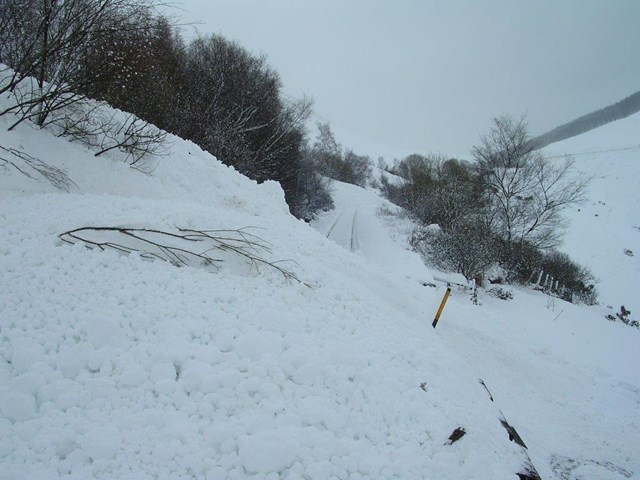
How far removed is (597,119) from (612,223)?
96703 millimetres

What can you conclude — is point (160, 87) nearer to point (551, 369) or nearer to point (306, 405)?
point (306, 405)

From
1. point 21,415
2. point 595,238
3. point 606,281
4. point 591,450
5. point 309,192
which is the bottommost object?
point 21,415

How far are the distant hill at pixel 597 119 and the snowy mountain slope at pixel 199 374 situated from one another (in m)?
112

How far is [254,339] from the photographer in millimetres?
3938

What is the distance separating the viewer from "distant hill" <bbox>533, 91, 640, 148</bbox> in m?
95.1

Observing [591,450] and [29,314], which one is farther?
[591,450]

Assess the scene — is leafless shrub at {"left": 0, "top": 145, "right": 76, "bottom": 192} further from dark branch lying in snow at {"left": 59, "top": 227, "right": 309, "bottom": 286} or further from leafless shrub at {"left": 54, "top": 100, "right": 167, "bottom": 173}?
dark branch lying in snow at {"left": 59, "top": 227, "right": 309, "bottom": 286}

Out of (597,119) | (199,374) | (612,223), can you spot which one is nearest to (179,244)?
(199,374)

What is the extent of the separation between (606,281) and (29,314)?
31.7 meters

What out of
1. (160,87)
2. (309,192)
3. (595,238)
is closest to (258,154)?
(160,87)

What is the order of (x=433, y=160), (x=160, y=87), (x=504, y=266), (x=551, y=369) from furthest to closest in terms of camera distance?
(x=433, y=160) → (x=504, y=266) → (x=160, y=87) → (x=551, y=369)

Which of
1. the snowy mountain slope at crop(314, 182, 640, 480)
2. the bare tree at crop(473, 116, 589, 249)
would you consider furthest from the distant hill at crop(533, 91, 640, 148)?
the snowy mountain slope at crop(314, 182, 640, 480)

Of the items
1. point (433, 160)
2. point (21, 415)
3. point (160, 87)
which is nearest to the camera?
point (21, 415)

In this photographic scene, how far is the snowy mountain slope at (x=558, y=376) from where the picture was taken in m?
5.82
